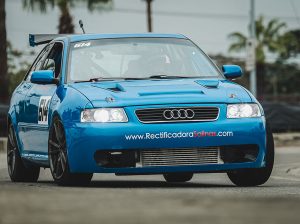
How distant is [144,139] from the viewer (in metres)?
9.44

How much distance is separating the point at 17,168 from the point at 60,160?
1963mm

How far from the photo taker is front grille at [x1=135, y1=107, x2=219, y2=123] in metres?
9.55

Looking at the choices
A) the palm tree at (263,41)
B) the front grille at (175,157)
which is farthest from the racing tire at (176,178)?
the palm tree at (263,41)

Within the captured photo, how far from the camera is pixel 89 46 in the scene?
1088 centimetres

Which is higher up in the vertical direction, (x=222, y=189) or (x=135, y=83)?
(x=135, y=83)

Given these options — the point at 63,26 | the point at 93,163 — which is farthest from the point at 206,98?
the point at 63,26

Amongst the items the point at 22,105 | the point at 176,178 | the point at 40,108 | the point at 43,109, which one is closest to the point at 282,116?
the point at 176,178

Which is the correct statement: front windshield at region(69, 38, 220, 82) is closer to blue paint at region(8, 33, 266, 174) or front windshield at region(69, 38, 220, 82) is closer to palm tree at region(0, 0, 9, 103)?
blue paint at region(8, 33, 266, 174)

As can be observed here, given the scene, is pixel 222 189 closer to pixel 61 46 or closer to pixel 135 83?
pixel 135 83

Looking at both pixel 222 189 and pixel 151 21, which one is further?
pixel 151 21

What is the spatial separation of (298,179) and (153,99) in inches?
131

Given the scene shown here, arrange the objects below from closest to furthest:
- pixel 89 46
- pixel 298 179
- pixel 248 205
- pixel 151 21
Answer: pixel 248 205, pixel 89 46, pixel 298 179, pixel 151 21

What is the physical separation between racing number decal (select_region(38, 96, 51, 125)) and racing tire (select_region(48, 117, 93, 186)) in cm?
31

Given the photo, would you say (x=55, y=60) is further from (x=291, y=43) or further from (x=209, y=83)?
(x=291, y=43)
